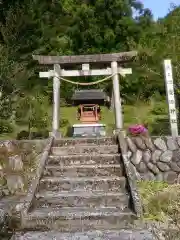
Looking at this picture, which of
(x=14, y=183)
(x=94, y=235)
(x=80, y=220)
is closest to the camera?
(x=94, y=235)

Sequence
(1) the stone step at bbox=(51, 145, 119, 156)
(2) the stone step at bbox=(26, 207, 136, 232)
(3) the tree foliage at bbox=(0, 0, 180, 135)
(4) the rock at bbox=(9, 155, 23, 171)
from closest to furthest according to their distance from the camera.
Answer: (2) the stone step at bbox=(26, 207, 136, 232)
(1) the stone step at bbox=(51, 145, 119, 156)
(4) the rock at bbox=(9, 155, 23, 171)
(3) the tree foliage at bbox=(0, 0, 180, 135)

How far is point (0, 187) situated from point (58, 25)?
17878 millimetres

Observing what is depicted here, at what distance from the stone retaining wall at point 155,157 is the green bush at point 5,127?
6310mm

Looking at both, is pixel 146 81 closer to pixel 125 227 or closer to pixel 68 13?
pixel 68 13

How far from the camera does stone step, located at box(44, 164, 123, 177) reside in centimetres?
748

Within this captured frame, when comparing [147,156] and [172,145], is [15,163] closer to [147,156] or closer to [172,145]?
[147,156]

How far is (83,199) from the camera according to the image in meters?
6.60

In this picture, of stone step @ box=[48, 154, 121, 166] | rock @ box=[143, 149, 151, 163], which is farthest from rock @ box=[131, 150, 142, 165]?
stone step @ box=[48, 154, 121, 166]

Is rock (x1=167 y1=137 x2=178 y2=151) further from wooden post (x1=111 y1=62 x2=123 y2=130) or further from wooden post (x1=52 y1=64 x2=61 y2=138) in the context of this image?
wooden post (x1=52 y1=64 x2=61 y2=138)

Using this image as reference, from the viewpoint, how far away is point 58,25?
24.2 meters

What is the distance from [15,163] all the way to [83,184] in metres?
2.19

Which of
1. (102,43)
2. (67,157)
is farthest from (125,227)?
(102,43)

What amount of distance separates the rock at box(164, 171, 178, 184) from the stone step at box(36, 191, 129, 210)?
2385 mm

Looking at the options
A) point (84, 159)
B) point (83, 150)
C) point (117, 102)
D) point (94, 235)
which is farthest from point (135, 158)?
point (94, 235)
